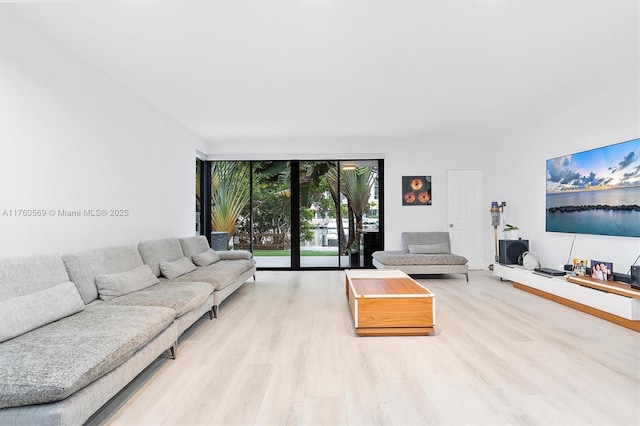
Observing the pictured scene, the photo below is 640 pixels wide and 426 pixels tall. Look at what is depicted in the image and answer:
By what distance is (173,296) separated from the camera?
3.08 metres

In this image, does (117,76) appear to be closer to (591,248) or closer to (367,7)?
(367,7)

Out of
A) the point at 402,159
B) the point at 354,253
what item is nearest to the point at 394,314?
the point at 354,253

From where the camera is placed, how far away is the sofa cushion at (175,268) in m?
4.04

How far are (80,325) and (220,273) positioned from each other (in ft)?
7.01

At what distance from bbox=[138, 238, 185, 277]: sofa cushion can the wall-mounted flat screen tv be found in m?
5.32

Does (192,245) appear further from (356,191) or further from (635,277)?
(635,277)

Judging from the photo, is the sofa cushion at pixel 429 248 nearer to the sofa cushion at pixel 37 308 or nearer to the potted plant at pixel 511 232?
the potted plant at pixel 511 232

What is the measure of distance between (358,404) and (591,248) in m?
4.16

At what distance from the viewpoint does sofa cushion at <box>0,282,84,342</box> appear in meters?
2.02

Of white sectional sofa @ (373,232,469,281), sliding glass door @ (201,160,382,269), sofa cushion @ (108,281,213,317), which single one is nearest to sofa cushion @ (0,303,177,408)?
sofa cushion @ (108,281,213,317)

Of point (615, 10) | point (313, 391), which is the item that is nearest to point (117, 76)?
point (313, 391)

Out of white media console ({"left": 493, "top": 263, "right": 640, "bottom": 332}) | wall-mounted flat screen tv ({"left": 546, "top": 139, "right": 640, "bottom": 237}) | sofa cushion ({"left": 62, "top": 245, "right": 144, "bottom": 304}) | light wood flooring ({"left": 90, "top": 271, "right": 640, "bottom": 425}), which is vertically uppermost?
wall-mounted flat screen tv ({"left": 546, "top": 139, "right": 640, "bottom": 237})

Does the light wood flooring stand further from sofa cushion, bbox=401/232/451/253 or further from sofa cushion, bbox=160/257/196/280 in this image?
sofa cushion, bbox=401/232/451/253

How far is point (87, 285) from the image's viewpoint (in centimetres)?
291
